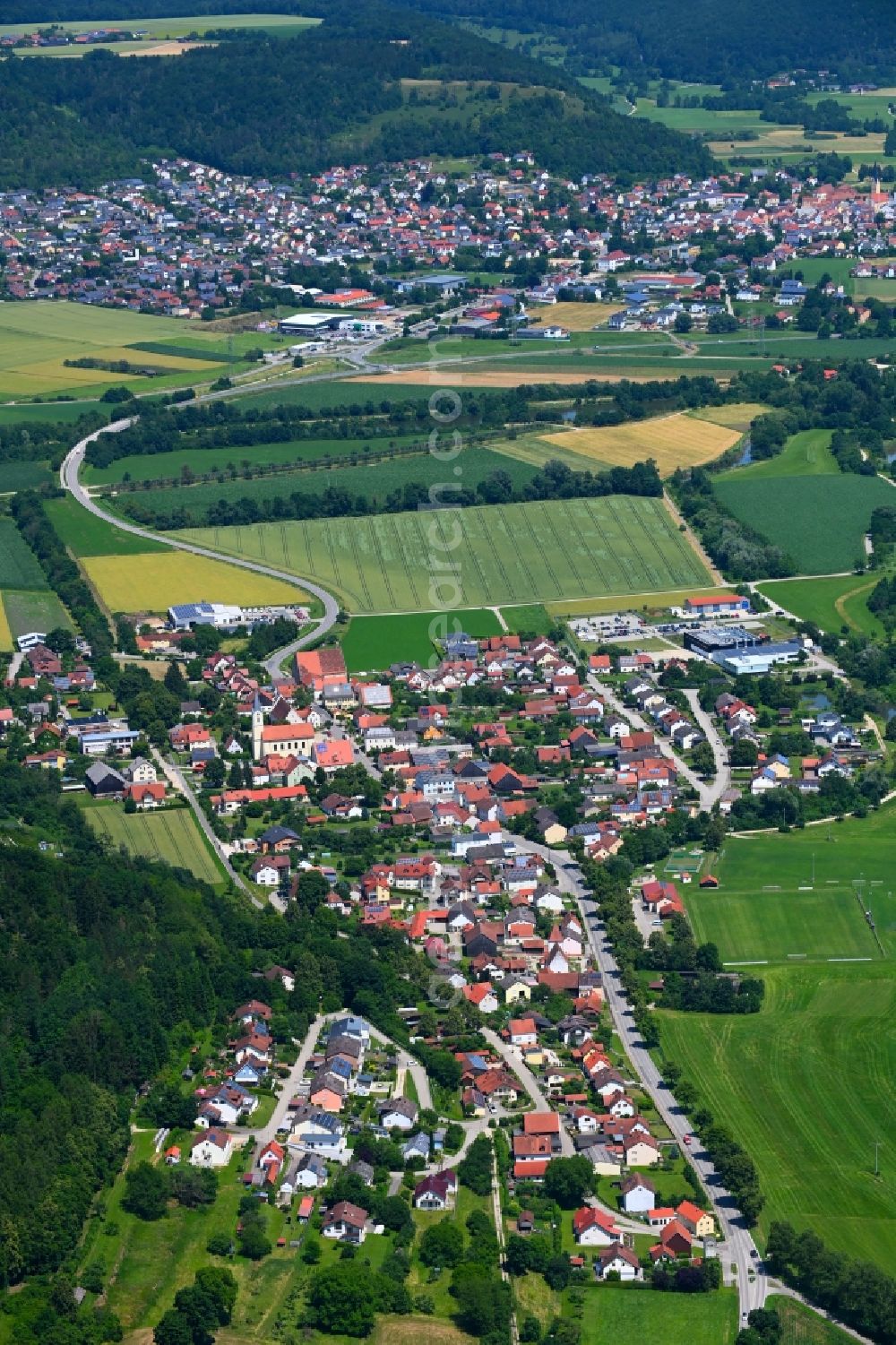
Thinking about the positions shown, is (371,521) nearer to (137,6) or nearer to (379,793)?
(379,793)

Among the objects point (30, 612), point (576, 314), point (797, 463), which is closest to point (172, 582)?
point (30, 612)

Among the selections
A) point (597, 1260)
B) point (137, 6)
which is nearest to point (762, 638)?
point (597, 1260)

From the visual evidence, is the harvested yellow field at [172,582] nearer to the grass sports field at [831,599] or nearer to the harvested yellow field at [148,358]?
the grass sports field at [831,599]

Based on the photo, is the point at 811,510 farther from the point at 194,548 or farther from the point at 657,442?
the point at 194,548

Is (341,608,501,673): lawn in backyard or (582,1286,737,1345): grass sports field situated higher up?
(582,1286,737,1345): grass sports field

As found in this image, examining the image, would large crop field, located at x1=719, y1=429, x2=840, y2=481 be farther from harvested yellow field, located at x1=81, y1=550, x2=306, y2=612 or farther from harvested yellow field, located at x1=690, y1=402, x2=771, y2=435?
harvested yellow field, located at x1=81, y1=550, x2=306, y2=612

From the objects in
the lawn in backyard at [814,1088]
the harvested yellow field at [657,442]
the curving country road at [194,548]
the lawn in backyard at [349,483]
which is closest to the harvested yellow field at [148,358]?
the curving country road at [194,548]

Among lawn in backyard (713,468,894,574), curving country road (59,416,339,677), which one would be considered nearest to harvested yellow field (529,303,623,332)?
curving country road (59,416,339,677)
